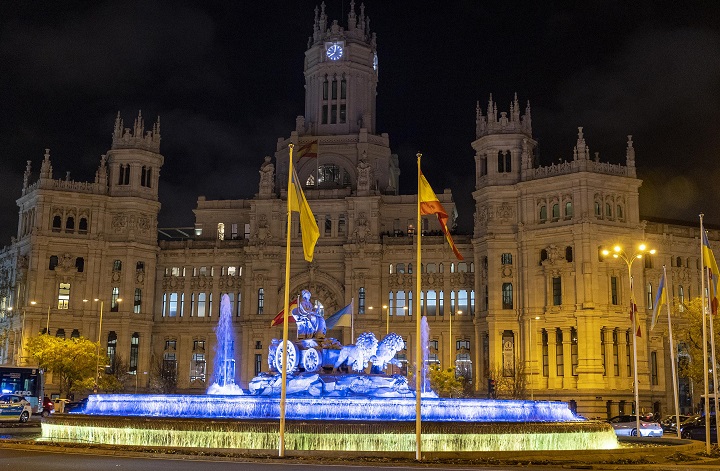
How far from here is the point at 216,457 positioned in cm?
3284

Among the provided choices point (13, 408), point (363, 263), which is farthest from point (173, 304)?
point (13, 408)

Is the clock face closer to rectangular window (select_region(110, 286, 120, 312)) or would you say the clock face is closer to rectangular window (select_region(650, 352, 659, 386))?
rectangular window (select_region(110, 286, 120, 312))

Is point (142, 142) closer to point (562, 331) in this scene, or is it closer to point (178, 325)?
point (178, 325)

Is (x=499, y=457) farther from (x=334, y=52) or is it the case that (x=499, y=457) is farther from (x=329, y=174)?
(x=334, y=52)

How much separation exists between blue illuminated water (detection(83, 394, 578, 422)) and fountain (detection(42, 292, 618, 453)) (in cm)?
5

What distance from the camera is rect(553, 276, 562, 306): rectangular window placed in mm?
94944

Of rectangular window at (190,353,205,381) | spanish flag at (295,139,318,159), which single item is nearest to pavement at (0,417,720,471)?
spanish flag at (295,139,318,159)

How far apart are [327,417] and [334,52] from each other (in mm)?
93960

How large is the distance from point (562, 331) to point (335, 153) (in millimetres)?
42025

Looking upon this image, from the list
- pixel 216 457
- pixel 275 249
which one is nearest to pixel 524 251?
pixel 275 249

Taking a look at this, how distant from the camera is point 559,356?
9369 cm

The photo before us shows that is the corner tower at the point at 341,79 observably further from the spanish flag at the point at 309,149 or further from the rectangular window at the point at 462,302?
the rectangular window at the point at 462,302

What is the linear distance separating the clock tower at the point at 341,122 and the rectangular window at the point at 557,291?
27.1 meters

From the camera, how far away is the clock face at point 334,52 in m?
127
